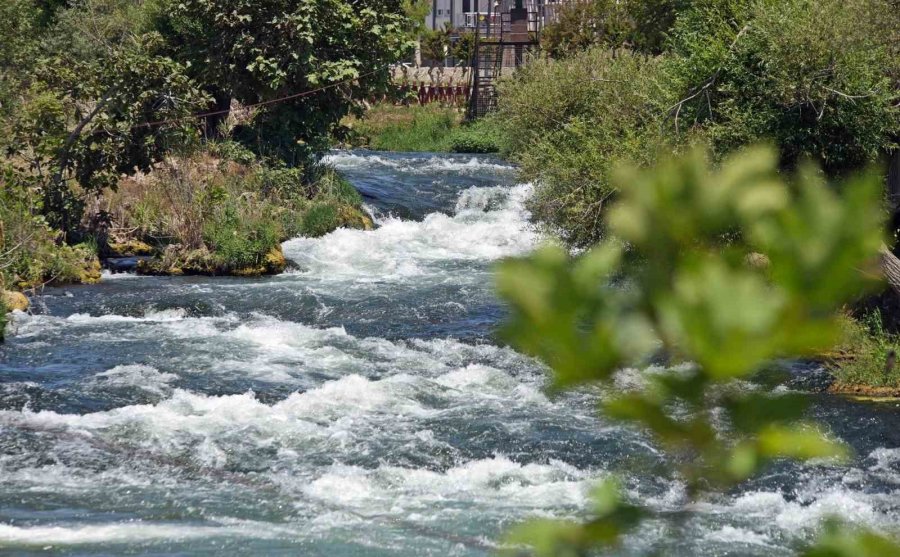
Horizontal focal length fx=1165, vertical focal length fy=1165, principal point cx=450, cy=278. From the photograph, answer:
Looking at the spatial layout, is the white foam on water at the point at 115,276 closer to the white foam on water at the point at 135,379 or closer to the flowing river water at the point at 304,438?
the flowing river water at the point at 304,438

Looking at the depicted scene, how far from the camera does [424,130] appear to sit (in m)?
40.9

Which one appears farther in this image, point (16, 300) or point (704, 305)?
point (16, 300)

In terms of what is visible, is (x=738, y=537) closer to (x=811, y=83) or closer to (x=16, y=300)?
(x=811, y=83)

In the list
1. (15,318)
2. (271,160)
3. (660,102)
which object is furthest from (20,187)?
(660,102)

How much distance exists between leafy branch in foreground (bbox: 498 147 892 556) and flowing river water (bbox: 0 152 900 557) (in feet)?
11.7

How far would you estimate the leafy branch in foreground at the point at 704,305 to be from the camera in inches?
30.0

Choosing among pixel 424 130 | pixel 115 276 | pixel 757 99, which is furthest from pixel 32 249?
pixel 424 130

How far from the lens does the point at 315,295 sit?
16.4 m

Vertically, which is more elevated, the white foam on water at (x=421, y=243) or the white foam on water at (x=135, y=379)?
the white foam on water at (x=135, y=379)

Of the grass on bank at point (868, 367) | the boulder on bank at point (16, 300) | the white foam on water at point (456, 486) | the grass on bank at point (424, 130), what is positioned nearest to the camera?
the white foam on water at point (456, 486)

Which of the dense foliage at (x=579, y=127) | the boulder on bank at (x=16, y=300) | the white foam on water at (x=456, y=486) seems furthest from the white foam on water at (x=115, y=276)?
the white foam on water at (x=456, y=486)

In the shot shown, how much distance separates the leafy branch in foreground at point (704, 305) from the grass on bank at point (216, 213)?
685 inches

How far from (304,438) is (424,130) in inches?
1246

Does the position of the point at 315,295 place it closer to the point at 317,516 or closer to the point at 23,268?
the point at 23,268
